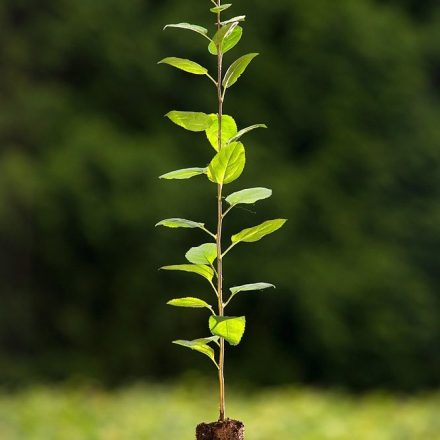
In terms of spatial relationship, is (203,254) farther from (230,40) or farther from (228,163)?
(230,40)

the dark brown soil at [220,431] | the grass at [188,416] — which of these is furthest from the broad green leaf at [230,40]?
the grass at [188,416]

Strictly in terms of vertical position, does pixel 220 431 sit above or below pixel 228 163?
below

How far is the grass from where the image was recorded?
3.88 meters

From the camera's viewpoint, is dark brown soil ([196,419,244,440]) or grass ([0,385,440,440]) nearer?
dark brown soil ([196,419,244,440])

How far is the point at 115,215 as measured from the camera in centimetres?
675

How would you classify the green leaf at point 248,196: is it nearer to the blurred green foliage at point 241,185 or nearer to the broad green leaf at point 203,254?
the broad green leaf at point 203,254

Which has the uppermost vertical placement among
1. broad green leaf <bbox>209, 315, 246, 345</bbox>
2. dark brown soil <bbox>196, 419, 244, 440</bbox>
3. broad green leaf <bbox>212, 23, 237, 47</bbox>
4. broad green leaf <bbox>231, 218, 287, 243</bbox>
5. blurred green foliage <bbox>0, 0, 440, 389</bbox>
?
blurred green foliage <bbox>0, 0, 440, 389</bbox>

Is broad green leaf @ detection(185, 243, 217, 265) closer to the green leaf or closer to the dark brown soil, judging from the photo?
the green leaf

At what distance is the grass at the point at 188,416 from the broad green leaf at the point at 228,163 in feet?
8.77

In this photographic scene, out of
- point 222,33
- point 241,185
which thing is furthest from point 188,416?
point 222,33

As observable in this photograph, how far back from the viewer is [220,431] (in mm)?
957

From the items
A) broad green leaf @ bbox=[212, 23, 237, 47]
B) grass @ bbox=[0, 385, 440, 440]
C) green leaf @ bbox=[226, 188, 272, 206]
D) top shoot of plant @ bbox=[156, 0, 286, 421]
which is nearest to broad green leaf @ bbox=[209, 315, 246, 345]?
top shoot of plant @ bbox=[156, 0, 286, 421]

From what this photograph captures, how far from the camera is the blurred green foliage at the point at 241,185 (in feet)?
22.6

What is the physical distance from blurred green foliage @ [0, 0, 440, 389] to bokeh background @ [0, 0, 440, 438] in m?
0.01
